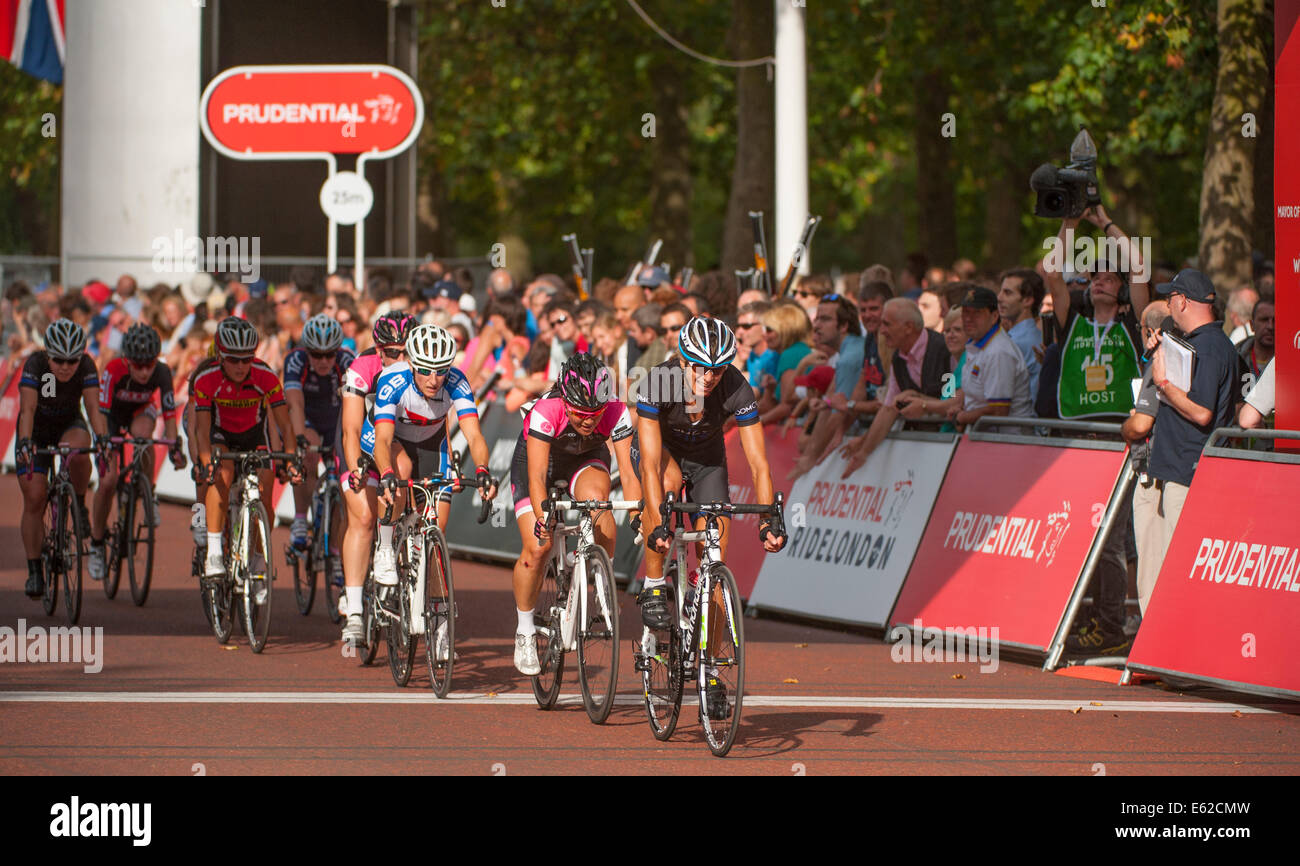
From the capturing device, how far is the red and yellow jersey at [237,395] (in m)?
13.2

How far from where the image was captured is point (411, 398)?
11492 mm

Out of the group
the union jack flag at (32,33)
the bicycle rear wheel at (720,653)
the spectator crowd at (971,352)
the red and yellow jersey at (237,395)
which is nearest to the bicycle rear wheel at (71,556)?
the red and yellow jersey at (237,395)

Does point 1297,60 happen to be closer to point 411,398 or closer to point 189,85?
point 411,398

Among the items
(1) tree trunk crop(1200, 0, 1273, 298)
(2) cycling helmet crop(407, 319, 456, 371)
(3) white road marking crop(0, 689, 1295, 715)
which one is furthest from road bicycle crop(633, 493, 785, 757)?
(1) tree trunk crop(1200, 0, 1273, 298)

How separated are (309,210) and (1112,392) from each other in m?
26.6

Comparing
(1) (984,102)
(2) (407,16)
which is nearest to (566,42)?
(2) (407,16)

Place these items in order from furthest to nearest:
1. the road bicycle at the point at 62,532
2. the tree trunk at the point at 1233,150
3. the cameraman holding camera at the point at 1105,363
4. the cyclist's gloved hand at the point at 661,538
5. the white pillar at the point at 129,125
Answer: the white pillar at the point at 129,125 → the tree trunk at the point at 1233,150 → the road bicycle at the point at 62,532 → the cameraman holding camera at the point at 1105,363 → the cyclist's gloved hand at the point at 661,538

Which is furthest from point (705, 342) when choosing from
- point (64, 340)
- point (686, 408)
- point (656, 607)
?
point (64, 340)

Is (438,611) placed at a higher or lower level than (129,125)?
lower

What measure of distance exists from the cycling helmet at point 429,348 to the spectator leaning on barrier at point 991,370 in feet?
11.6

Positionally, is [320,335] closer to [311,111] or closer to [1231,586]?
[1231,586]

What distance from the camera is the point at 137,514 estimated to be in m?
14.3

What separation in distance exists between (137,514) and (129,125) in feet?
69.7

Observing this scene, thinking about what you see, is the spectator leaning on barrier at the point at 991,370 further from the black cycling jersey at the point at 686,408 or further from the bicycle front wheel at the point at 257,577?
the bicycle front wheel at the point at 257,577
